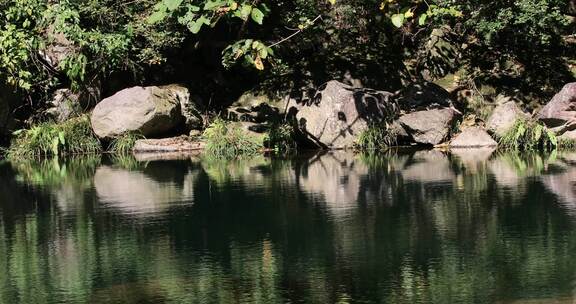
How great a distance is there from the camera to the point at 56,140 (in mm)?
19766

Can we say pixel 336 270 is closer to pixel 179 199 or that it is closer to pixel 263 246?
pixel 263 246

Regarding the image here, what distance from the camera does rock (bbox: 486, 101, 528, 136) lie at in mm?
18656

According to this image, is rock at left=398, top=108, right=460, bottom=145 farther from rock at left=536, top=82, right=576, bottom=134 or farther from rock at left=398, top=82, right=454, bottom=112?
rock at left=536, top=82, right=576, bottom=134

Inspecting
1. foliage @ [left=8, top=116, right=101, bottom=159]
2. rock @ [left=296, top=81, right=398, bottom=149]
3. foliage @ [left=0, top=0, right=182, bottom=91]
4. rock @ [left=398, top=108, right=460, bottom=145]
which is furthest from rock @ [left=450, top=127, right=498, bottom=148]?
foliage @ [left=8, top=116, right=101, bottom=159]

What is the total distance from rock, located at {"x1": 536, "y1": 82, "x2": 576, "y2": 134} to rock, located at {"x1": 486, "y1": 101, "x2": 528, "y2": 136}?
1.73 ft

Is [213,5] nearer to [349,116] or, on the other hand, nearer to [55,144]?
[349,116]

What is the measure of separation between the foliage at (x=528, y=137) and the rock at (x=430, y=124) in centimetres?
138

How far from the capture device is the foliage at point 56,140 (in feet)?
65.5

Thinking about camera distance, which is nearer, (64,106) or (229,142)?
(229,142)

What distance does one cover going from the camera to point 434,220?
9.45m

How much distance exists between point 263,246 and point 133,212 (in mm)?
2894

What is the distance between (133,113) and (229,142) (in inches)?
88.3

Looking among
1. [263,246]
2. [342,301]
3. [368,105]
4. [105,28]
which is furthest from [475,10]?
[342,301]

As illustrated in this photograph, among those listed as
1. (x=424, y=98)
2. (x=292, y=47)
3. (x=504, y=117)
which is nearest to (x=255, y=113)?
(x=292, y=47)
